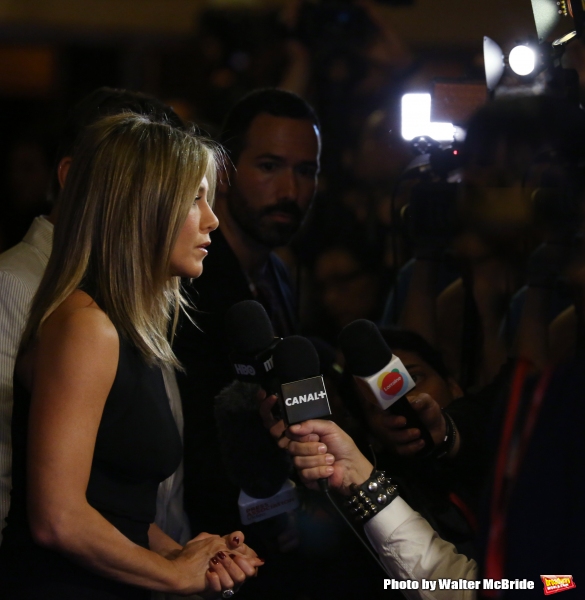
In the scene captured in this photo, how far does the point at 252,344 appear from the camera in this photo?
1.22 m

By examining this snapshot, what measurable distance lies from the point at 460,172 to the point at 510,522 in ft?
3.20

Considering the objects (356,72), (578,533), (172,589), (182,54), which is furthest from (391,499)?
(182,54)

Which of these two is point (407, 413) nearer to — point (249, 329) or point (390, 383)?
point (390, 383)

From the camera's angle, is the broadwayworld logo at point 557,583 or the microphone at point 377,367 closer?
the broadwayworld logo at point 557,583

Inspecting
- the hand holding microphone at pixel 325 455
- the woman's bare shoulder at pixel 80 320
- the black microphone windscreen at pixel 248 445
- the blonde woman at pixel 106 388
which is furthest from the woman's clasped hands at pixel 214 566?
the woman's bare shoulder at pixel 80 320

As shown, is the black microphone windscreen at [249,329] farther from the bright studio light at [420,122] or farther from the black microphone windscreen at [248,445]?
the bright studio light at [420,122]

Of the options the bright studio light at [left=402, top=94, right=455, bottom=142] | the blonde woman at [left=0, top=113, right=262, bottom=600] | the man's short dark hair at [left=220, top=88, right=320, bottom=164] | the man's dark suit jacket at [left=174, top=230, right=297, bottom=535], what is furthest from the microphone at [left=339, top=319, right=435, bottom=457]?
the man's short dark hair at [left=220, top=88, right=320, bottom=164]

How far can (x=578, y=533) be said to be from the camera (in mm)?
741

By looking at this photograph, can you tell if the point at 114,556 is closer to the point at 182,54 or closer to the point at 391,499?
the point at 391,499

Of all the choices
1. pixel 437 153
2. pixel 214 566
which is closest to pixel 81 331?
pixel 214 566

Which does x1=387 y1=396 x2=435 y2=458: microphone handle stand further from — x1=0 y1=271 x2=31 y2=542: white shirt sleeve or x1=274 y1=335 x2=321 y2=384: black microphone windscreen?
x1=0 y1=271 x2=31 y2=542: white shirt sleeve

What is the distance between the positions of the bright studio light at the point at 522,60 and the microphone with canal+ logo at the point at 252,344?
26.9 inches

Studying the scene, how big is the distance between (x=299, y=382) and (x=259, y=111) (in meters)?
0.95

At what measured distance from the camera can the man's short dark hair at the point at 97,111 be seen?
5.10 feet
